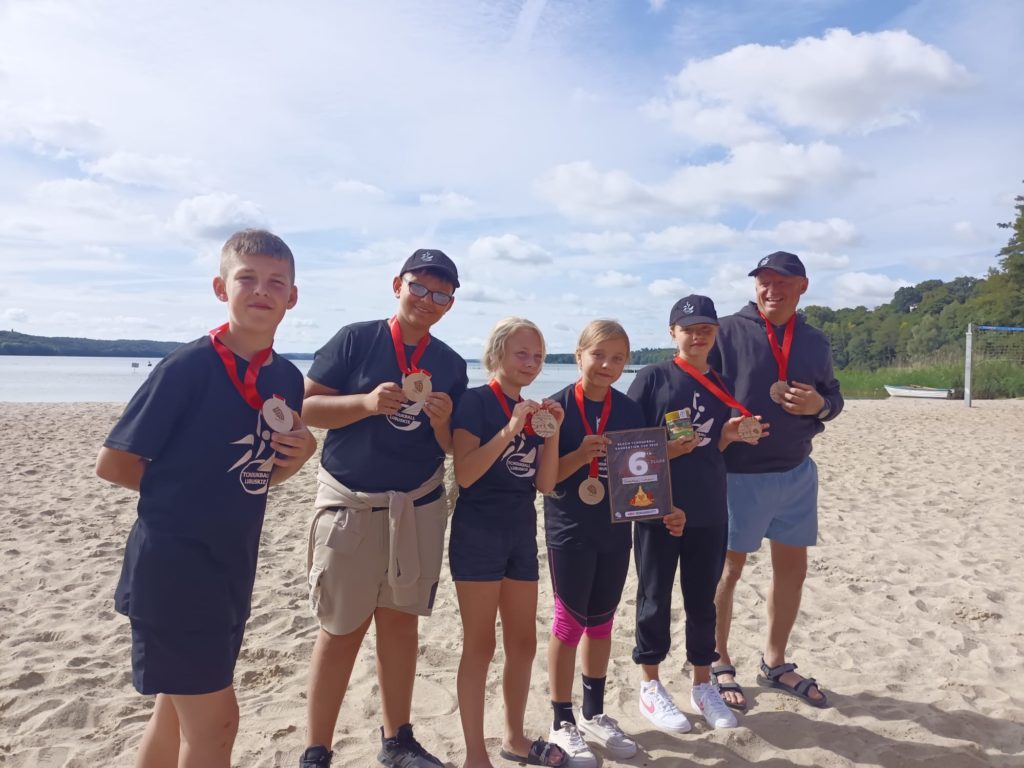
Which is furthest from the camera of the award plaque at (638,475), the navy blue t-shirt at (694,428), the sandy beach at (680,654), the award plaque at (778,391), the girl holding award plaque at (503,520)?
the award plaque at (778,391)

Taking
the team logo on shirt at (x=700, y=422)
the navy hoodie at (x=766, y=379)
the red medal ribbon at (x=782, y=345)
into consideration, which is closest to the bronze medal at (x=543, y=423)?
the team logo on shirt at (x=700, y=422)

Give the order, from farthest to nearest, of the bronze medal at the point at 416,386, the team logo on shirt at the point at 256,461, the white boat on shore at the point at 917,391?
the white boat on shore at the point at 917,391 < the bronze medal at the point at 416,386 < the team logo on shirt at the point at 256,461

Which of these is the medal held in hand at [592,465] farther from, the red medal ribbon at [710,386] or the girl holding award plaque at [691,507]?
the red medal ribbon at [710,386]

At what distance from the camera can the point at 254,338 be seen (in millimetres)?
2523

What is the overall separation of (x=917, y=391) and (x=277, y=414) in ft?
109

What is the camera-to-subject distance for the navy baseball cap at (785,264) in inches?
157

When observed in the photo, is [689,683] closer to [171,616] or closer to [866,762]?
[866,762]

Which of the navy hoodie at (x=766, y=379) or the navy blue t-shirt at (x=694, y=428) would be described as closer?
the navy blue t-shirt at (x=694, y=428)

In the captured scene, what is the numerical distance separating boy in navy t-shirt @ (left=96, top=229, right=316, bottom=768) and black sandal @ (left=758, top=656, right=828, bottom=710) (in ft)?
10.3

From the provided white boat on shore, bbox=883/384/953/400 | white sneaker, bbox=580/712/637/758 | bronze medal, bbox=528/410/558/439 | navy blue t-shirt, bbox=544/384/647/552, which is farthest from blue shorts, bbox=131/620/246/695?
white boat on shore, bbox=883/384/953/400

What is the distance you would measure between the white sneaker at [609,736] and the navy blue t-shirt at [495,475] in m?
1.17

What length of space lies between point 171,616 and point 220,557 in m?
0.22

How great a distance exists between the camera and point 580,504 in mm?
3441

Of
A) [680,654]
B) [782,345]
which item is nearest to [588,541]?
[782,345]
